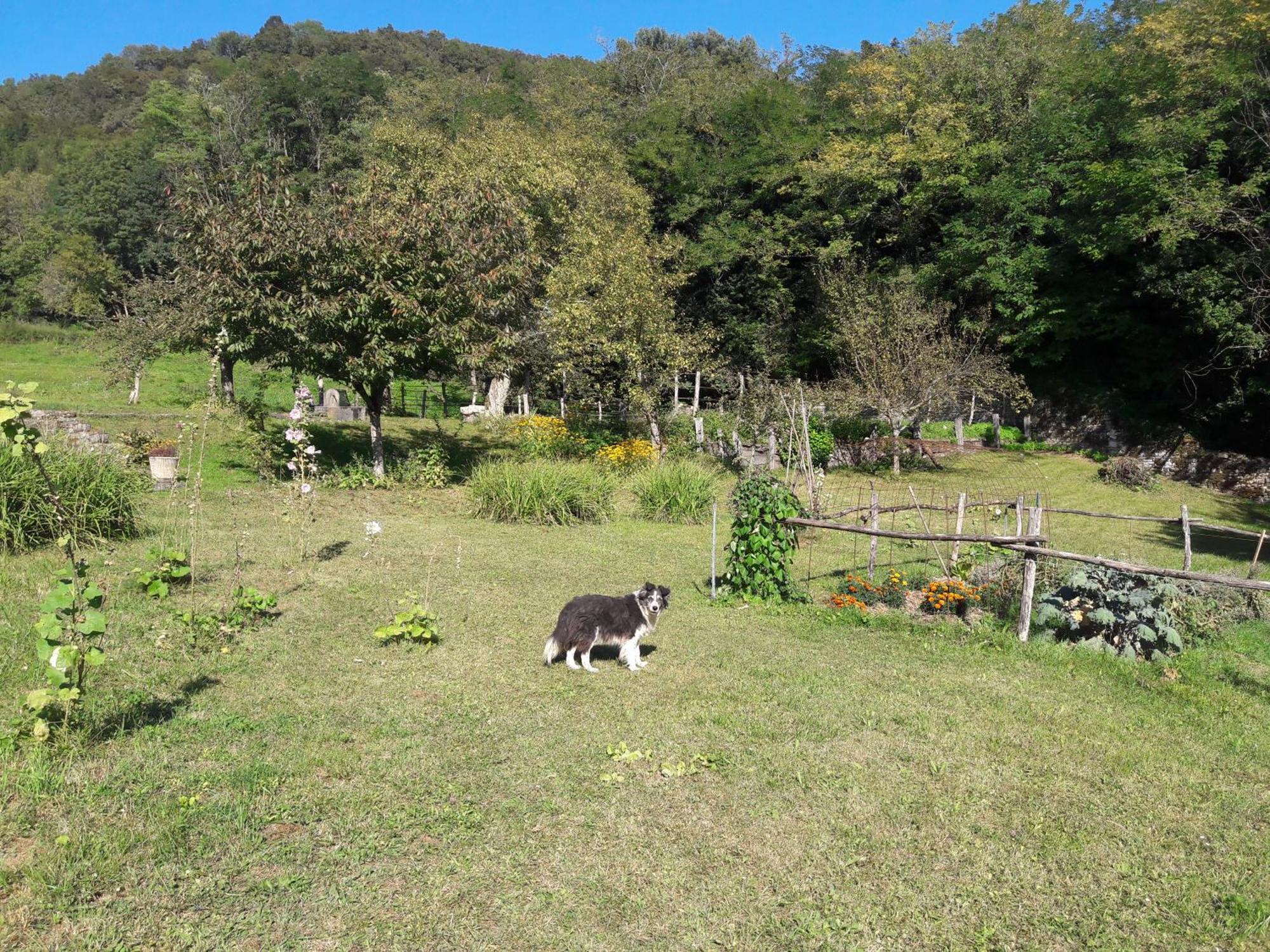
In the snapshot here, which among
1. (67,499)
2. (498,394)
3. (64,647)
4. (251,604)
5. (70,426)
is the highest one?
(498,394)

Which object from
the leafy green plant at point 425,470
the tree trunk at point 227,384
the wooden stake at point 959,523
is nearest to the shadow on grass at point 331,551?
the leafy green plant at point 425,470

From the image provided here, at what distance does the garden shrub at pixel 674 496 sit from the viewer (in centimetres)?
1462

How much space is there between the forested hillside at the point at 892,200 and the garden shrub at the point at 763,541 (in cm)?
868

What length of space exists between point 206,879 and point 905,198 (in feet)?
101

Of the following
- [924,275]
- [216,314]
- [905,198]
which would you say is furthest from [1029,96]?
[216,314]

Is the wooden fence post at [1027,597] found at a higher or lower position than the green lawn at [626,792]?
A: higher

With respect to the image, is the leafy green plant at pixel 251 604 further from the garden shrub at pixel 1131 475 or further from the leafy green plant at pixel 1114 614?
the garden shrub at pixel 1131 475

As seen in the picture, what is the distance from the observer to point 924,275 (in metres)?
28.3

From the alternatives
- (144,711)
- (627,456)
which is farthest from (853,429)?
(144,711)

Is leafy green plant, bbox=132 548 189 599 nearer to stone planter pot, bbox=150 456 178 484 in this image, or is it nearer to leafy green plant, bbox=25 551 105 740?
leafy green plant, bbox=25 551 105 740

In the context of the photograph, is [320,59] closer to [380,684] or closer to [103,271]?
[103,271]

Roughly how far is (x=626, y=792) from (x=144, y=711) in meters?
3.24

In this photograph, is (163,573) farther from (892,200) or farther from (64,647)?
(892,200)

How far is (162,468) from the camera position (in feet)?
43.4
